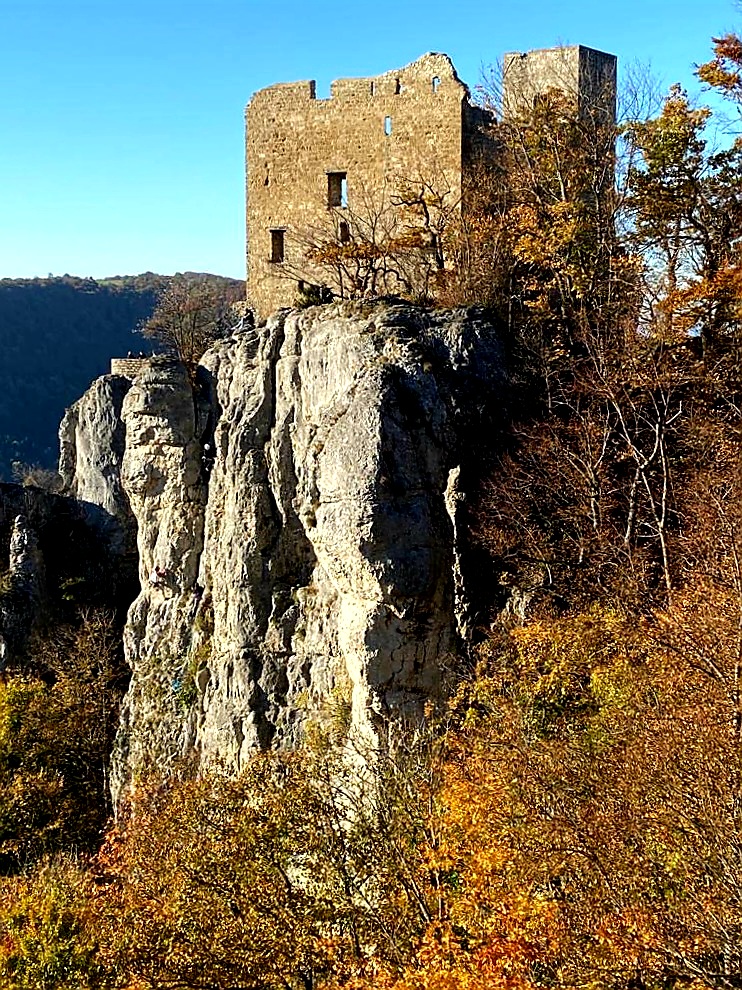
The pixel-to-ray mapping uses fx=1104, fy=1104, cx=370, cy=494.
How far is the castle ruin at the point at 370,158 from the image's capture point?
26.1 meters

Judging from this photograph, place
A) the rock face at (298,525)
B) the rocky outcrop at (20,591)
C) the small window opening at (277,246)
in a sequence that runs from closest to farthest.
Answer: the rock face at (298,525) → the small window opening at (277,246) → the rocky outcrop at (20,591)

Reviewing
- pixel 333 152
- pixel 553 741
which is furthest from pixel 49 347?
pixel 553 741

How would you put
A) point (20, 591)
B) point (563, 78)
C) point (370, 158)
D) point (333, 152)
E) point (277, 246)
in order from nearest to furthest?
1. point (563, 78)
2. point (370, 158)
3. point (333, 152)
4. point (277, 246)
5. point (20, 591)

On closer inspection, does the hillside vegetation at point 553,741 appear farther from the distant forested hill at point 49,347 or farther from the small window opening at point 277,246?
the distant forested hill at point 49,347

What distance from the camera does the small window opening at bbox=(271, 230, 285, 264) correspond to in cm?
2922

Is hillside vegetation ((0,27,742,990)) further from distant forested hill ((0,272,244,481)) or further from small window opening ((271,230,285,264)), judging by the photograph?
distant forested hill ((0,272,244,481))

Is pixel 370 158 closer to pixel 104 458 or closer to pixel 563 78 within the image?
pixel 563 78

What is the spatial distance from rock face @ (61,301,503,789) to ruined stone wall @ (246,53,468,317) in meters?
3.21

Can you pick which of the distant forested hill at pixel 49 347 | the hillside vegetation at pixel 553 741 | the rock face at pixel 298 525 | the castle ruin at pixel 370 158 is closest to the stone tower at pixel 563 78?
the castle ruin at pixel 370 158

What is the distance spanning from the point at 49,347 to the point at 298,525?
3694 inches

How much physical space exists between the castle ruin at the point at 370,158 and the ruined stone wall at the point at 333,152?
0.09 feet

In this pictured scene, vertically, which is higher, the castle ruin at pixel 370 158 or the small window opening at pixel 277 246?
the castle ruin at pixel 370 158

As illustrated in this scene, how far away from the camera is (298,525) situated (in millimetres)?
25188

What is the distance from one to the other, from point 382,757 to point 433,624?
2.69m
